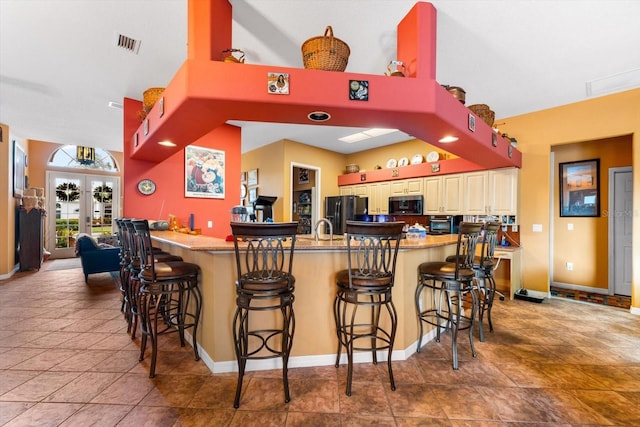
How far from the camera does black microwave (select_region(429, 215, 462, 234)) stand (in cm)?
512

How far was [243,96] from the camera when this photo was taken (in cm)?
208

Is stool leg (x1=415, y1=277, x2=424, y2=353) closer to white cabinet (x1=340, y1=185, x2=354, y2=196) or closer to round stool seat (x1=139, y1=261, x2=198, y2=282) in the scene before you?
round stool seat (x1=139, y1=261, x2=198, y2=282)

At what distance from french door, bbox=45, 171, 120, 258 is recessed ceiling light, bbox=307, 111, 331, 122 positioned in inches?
314

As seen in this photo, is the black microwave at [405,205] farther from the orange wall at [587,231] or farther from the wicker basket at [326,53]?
the wicker basket at [326,53]

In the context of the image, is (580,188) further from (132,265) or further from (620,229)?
(132,265)

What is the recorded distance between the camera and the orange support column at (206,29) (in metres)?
2.07

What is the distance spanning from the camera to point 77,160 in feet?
25.2

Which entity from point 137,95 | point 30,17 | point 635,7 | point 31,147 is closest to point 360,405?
point 635,7

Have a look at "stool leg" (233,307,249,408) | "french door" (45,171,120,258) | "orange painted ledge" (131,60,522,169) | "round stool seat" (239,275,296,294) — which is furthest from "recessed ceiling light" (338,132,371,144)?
"french door" (45,171,120,258)

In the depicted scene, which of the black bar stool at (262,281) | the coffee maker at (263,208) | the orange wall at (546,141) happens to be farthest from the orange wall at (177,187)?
the orange wall at (546,141)

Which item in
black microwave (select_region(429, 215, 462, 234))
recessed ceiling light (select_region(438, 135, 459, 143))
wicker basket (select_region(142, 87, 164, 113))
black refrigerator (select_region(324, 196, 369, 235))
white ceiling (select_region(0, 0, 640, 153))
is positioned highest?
white ceiling (select_region(0, 0, 640, 153))

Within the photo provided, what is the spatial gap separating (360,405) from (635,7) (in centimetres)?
386

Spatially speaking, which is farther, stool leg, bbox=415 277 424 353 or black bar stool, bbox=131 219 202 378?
stool leg, bbox=415 277 424 353

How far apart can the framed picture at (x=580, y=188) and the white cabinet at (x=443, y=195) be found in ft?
5.88
